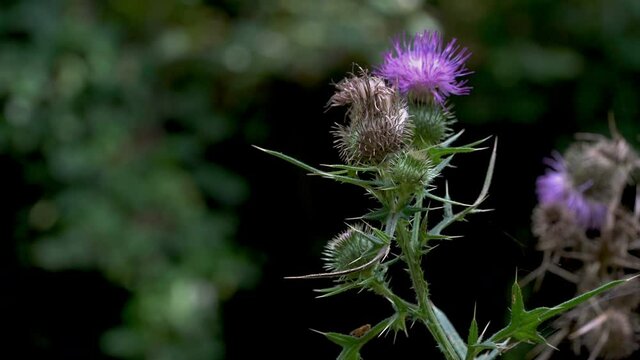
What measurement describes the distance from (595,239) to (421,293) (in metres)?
0.73

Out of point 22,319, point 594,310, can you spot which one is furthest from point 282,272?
Answer: point 594,310

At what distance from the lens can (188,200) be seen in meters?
3.62

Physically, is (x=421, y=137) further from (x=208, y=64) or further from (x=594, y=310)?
(x=208, y=64)

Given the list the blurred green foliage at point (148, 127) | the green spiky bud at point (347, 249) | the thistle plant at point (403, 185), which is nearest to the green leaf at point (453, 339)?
the thistle plant at point (403, 185)

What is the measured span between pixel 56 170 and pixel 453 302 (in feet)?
4.78

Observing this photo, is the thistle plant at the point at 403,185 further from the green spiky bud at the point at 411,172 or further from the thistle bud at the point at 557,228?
the thistle bud at the point at 557,228

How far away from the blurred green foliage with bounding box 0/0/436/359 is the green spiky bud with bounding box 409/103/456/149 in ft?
7.45

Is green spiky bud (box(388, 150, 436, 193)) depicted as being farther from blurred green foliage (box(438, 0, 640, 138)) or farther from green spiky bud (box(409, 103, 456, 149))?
blurred green foliage (box(438, 0, 640, 138))

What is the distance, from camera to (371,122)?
1.13m

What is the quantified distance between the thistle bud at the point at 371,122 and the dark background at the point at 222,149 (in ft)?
6.89

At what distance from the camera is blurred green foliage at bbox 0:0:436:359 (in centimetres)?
353

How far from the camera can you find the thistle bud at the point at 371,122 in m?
1.12

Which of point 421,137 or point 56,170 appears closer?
point 421,137

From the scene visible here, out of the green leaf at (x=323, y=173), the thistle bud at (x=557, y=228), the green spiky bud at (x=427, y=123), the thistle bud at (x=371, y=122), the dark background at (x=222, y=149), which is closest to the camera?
the green leaf at (x=323, y=173)
